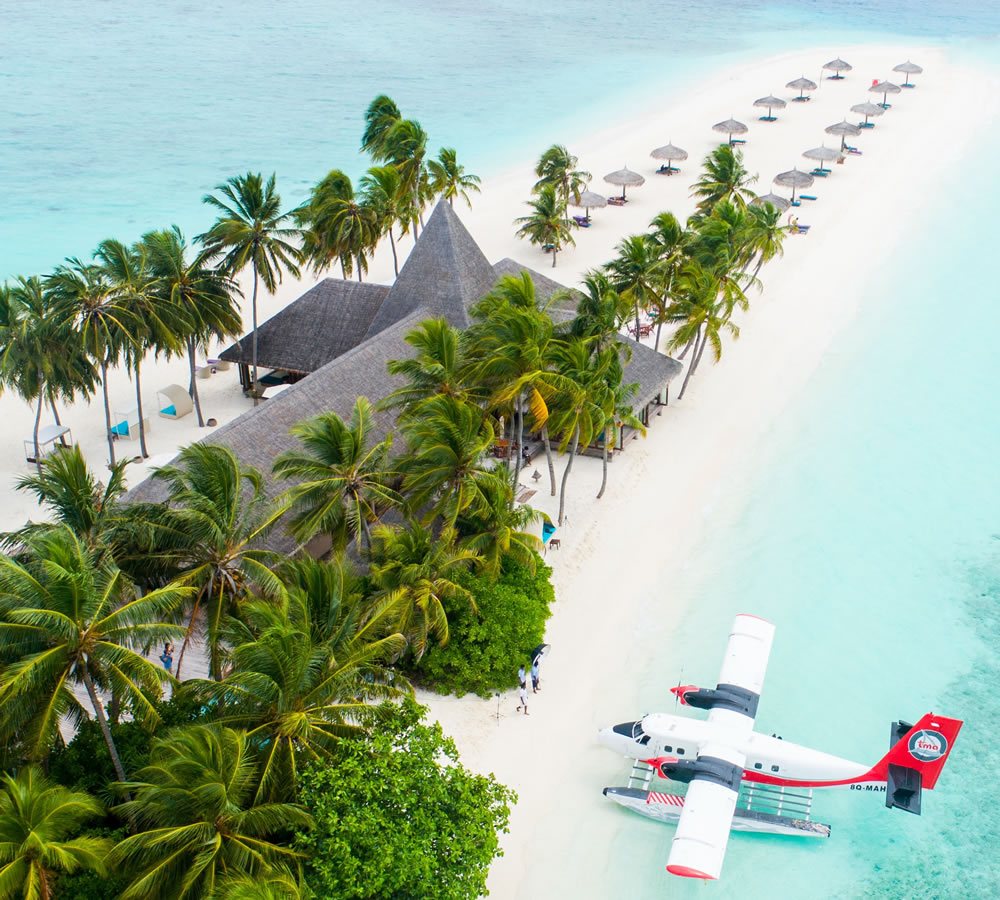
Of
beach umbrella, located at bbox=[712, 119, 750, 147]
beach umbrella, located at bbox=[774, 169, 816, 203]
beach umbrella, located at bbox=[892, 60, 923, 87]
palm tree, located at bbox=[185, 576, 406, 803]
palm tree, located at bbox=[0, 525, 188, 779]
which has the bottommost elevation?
beach umbrella, located at bbox=[774, 169, 816, 203]

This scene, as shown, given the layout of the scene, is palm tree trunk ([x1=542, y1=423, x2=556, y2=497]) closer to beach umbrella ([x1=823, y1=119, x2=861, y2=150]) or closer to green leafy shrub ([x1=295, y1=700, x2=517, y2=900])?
green leafy shrub ([x1=295, y1=700, x2=517, y2=900])

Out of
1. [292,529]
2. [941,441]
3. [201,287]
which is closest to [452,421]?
[292,529]

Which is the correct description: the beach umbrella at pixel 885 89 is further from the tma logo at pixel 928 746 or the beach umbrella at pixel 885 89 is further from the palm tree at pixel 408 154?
the tma logo at pixel 928 746

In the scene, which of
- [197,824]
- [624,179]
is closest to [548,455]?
[197,824]

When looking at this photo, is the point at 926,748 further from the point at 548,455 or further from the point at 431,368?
the point at 431,368

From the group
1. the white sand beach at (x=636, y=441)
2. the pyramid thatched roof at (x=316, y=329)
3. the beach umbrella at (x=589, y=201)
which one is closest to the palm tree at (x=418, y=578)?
the white sand beach at (x=636, y=441)

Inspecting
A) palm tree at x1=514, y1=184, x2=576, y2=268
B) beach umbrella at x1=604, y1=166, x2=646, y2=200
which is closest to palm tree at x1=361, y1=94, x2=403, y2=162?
palm tree at x1=514, y1=184, x2=576, y2=268

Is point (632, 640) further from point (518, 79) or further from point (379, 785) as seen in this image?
point (518, 79)
